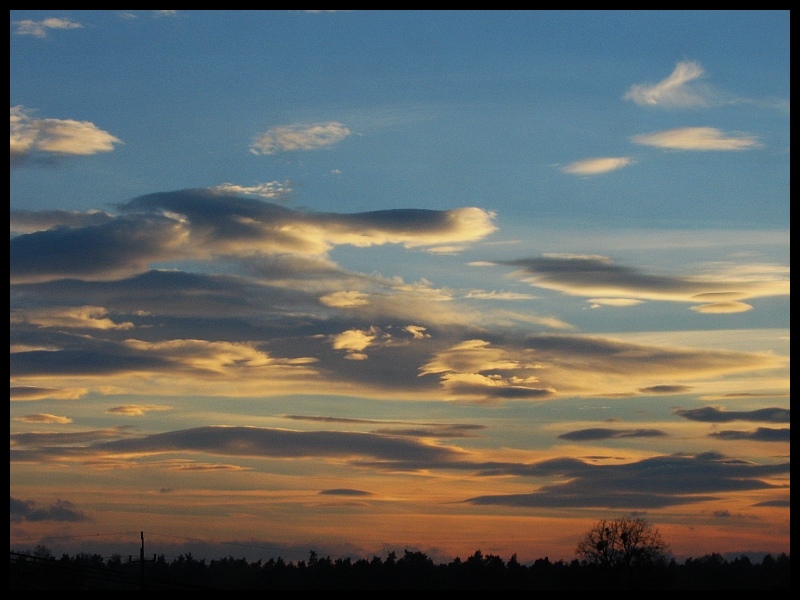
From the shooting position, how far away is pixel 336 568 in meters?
148

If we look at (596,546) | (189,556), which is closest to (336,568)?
(189,556)
